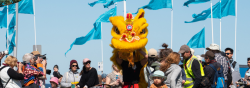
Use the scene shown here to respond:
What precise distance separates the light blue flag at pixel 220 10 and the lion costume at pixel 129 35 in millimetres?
12358

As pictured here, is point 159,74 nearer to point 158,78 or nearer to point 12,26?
point 158,78

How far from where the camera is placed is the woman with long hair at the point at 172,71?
22.6 feet

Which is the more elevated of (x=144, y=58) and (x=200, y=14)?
(x=200, y=14)

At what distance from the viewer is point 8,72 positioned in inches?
307

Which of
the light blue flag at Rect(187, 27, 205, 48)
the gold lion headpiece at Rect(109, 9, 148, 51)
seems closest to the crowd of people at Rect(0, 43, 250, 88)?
the gold lion headpiece at Rect(109, 9, 148, 51)

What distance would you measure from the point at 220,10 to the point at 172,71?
446 inches

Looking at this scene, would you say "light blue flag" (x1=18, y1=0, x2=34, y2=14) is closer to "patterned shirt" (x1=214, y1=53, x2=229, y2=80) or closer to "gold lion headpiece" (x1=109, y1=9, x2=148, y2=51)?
"patterned shirt" (x1=214, y1=53, x2=229, y2=80)

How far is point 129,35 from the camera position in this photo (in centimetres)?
537

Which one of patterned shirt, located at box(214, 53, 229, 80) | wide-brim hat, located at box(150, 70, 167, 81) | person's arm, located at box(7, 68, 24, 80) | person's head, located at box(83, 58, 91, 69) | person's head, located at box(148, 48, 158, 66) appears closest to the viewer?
wide-brim hat, located at box(150, 70, 167, 81)

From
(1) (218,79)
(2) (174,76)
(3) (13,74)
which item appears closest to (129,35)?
(2) (174,76)

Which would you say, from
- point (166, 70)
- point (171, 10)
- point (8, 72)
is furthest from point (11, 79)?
point (171, 10)

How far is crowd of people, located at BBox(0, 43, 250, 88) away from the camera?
6411 millimetres

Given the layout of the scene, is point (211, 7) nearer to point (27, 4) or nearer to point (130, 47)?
point (27, 4)

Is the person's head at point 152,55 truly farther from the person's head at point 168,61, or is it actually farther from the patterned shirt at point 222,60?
the patterned shirt at point 222,60
